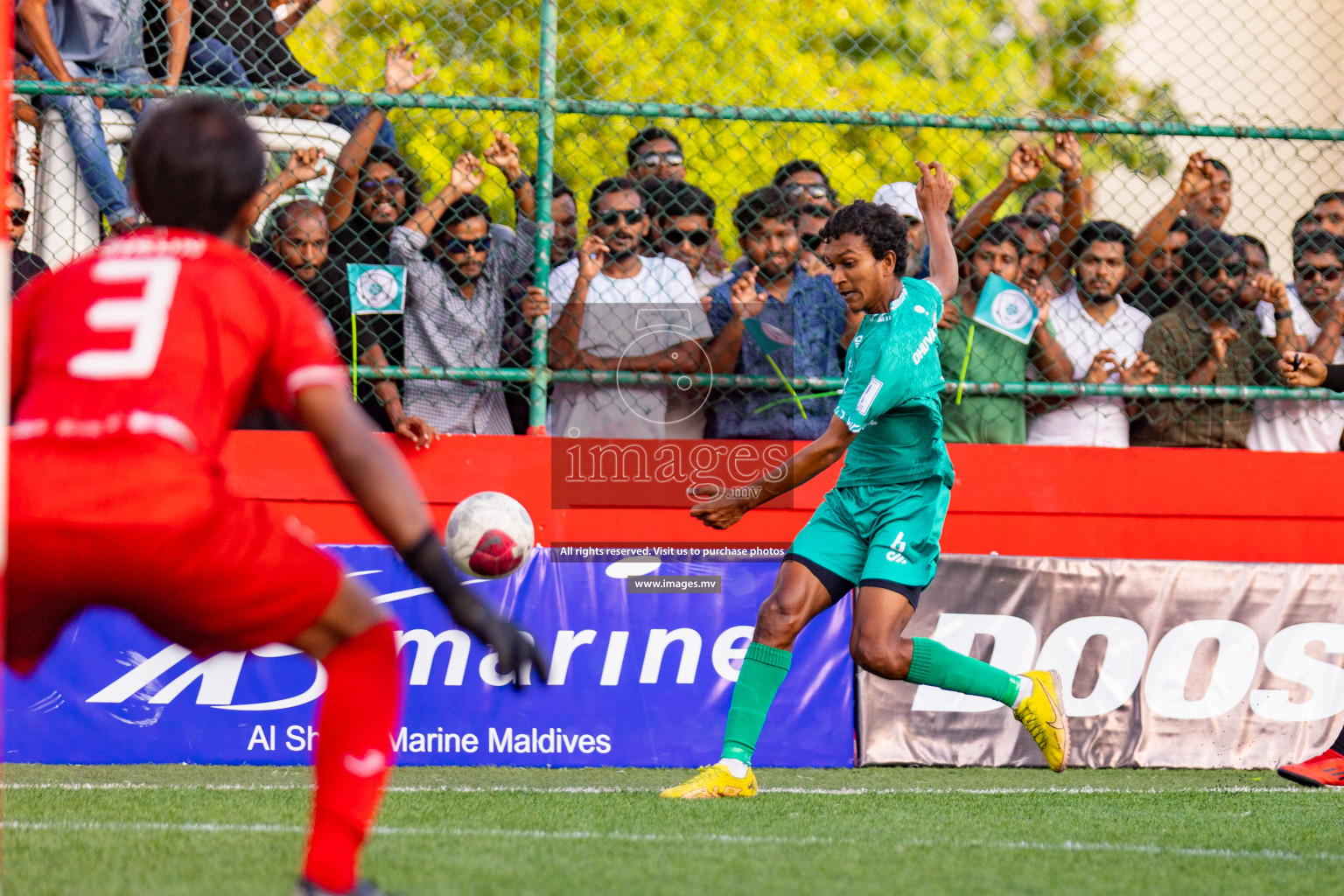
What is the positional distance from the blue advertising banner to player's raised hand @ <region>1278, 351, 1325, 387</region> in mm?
2476

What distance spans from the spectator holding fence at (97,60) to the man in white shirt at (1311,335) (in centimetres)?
557

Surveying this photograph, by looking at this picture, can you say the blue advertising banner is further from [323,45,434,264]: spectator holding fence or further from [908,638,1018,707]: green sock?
[323,45,434,264]: spectator holding fence

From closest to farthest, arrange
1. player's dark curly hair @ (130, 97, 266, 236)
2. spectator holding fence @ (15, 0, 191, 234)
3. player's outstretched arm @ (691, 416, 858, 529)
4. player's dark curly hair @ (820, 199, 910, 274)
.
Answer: player's dark curly hair @ (130, 97, 266, 236) < player's outstretched arm @ (691, 416, 858, 529) < player's dark curly hair @ (820, 199, 910, 274) < spectator holding fence @ (15, 0, 191, 234)

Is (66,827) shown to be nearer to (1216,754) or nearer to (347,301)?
(347,301)

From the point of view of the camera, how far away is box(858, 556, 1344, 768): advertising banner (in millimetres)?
6719

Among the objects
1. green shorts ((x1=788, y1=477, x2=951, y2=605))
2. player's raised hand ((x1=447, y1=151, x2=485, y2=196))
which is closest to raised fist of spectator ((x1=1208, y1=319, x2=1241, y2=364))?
green shorts ((x1=788, y1=477, x2=951, y2=605))

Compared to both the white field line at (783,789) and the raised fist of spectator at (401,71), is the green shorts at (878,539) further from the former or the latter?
the raised fist of spectator at (401,71)

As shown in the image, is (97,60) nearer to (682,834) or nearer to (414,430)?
(414,430)

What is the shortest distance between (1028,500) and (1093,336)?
911 millimetres

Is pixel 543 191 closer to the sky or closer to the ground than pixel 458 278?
closer to the sky

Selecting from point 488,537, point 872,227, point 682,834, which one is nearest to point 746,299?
point 872,227

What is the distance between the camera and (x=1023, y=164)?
23.4ft

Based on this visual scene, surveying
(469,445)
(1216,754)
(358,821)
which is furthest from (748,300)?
(358,821)

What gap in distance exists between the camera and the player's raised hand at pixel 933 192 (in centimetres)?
602
